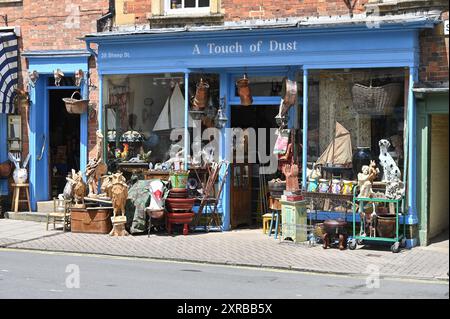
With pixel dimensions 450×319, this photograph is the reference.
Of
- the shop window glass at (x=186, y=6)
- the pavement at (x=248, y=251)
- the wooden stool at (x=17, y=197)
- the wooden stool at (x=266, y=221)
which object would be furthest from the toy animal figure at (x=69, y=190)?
the shop window glass at (x=186, y=6)

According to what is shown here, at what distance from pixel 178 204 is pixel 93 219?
1783mm

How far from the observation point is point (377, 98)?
535 inches

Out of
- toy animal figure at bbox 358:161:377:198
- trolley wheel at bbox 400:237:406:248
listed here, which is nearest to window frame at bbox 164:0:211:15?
toy animal figure at bbox 358:161:377:198

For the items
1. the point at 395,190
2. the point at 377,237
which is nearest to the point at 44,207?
the point at 377,237

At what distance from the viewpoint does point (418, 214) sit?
1322cm

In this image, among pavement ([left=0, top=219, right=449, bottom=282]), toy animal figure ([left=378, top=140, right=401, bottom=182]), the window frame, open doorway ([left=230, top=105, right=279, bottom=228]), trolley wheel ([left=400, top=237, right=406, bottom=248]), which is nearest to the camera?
pavement ([left=0, top=219, right=449, bottom=282])

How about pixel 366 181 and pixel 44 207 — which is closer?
pixel 366 181

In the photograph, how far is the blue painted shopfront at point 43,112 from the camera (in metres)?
16.3

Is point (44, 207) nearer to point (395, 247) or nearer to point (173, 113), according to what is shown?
point (173, 113)

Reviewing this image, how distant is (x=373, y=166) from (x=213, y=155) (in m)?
3.53

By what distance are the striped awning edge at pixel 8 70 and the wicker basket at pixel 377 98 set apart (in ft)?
25.7

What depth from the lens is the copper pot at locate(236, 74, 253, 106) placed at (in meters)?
14.7

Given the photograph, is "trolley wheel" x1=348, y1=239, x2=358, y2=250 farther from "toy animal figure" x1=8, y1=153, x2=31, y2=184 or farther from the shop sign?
"toy animal figure" x1=8, y1=153, x2=31, y2=184

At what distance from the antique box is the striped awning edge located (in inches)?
136
